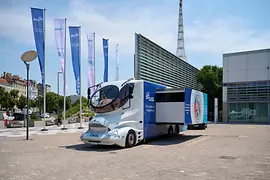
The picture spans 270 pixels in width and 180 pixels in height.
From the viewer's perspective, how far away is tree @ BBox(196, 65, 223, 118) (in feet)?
185

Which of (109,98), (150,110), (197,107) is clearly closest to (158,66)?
(197,107)

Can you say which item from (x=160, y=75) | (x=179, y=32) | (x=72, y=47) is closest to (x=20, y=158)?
(x=72, y=47)

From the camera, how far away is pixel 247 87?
4200 centimetres

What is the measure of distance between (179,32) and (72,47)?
4982 cm

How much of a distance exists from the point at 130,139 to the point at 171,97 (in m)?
3.57

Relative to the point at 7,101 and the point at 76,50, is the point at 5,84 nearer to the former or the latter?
the point at 7,101

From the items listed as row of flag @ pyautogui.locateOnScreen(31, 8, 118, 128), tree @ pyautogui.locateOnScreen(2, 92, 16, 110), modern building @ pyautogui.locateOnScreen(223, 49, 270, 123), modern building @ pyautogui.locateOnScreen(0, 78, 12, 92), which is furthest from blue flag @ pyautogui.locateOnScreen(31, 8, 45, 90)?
modern building @ pyautogui.locateOnScreen(0, 78, 12, 92)

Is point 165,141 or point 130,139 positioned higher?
point 130,139

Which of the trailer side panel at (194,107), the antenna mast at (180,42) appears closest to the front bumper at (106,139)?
the trailer side panel at (194,107)

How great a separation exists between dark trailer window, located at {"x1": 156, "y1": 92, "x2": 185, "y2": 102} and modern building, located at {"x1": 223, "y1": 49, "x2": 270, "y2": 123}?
30.0 m

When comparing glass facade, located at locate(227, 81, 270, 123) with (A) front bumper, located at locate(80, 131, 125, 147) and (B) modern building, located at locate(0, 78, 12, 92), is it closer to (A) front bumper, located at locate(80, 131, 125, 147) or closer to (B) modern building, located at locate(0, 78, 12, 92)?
(A) front bumper, located at locate(80, 131, 125, 147)

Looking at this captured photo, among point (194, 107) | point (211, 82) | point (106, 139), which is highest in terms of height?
point (211, 82)

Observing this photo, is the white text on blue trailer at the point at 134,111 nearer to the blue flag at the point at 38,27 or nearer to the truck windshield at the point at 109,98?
the truck windshield at the point at 109,98

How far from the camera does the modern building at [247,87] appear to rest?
4072cm
